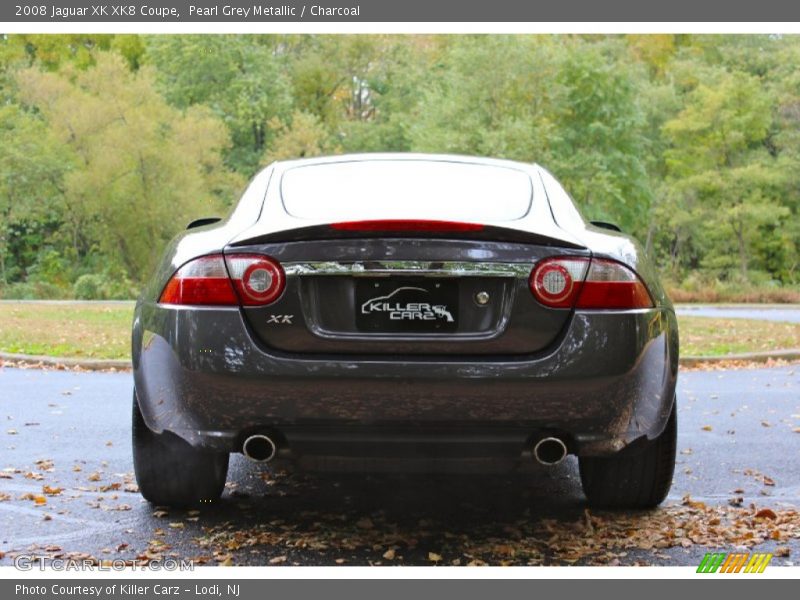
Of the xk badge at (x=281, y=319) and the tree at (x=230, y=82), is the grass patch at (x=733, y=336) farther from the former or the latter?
the tree at (x=230, y=82)

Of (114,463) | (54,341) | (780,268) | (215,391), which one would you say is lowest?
(780,268)

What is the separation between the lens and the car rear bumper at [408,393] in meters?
3.58

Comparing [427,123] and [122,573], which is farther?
[427,123]

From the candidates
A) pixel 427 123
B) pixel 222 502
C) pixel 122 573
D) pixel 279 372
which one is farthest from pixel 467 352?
pixel 427 123

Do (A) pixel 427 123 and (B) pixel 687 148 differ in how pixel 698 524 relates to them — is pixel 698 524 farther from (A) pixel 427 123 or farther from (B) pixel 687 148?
(B) pixel 687 148

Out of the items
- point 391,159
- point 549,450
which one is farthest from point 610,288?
point 391,159

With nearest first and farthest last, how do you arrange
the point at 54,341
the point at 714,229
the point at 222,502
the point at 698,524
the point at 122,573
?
the point at 122,573, the point at 698,524, the point at 222,502, the point at 54,341, the point at 714,229

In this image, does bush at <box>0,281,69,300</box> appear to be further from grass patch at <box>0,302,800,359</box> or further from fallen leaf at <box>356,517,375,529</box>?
fallen leaf at <box>356,517,375,529</box>

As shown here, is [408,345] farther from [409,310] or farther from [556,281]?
[556,281]

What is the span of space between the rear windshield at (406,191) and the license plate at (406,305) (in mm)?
252

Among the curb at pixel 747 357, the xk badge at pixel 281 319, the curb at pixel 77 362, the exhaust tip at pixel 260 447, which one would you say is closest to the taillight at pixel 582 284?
the xk badge at pixel 281 319

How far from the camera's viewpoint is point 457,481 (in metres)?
5.34

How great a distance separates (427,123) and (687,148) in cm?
1226
